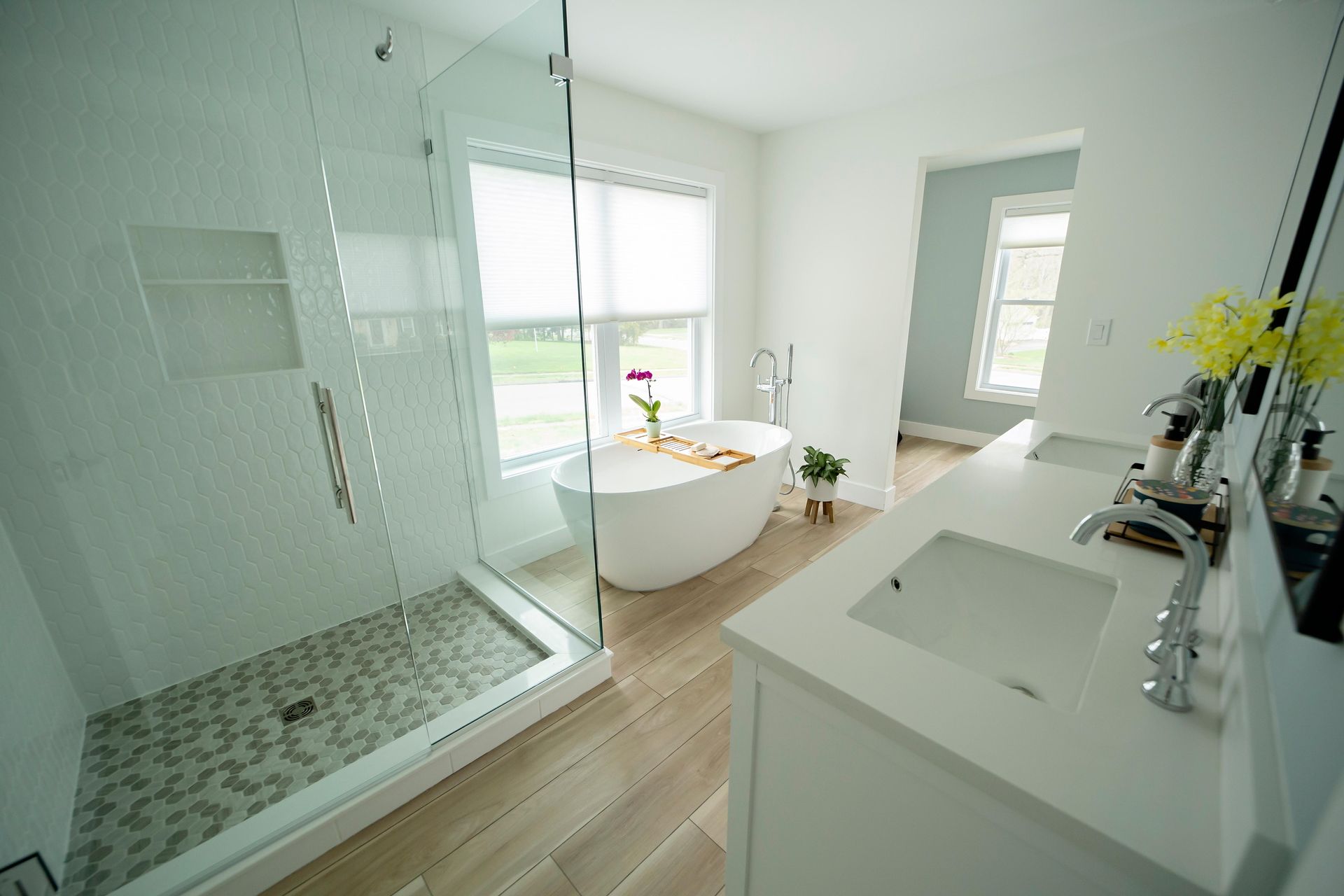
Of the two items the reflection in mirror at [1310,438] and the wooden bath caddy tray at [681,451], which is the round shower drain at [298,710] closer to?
the wooden bath caddy tray at [681,451]

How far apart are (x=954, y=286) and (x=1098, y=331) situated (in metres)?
2.48

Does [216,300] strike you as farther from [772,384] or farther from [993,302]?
[993,302]

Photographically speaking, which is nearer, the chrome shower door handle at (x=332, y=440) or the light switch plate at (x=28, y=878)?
the light switch plate at (x=28, y=878)

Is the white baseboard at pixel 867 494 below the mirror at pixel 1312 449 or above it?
below

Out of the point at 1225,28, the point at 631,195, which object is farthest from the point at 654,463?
the point at 1225,28

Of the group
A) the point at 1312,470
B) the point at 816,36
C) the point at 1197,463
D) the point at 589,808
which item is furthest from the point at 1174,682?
the point at 816,36

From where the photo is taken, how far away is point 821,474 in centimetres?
339

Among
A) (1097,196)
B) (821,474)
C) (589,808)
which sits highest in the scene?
(1097,196)

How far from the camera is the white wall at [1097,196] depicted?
2.12 meters

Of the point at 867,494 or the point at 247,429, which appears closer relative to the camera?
the point at 247,429

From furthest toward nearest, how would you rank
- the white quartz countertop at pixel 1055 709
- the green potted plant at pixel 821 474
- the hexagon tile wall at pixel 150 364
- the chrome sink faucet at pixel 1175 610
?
the green potted plant at pixel 821 474 → the hexagon tile wall at pixel 150 364 → the chrome sink faucet at pixel 1175 610 → the white quartz countertop at pixel 1055 709

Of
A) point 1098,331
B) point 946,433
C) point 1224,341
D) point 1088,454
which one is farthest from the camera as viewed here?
point 946,433

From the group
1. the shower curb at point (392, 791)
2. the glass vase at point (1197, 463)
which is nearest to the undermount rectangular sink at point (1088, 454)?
the glass vase at point (1197, 463)

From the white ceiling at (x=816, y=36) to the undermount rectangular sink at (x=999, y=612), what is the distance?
210 cm
